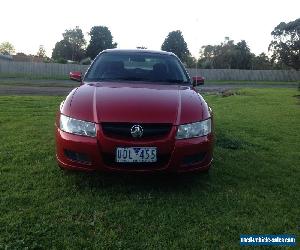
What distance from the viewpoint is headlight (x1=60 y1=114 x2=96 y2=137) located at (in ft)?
12.8

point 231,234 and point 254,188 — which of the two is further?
point 254,188

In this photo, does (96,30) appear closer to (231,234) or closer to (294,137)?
(294,137)

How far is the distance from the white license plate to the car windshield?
58.8 inches

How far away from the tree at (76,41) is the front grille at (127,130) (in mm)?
61938

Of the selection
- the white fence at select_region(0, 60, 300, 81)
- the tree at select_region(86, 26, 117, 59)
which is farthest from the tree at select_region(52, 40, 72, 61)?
the white fence at select_region(0, 60, 300, 81)

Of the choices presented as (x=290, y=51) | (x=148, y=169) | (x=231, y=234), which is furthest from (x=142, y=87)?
(x=290, y=51)

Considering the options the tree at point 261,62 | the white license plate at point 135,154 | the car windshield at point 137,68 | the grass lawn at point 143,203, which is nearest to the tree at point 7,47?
the tree at point 261,62

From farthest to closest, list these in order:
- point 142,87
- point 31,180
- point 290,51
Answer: point 290,51
point 142,87
point 31,180

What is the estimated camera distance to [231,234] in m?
3.32

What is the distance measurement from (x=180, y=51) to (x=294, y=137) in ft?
186

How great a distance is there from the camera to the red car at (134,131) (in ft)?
12.6

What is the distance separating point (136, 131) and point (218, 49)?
211 ft

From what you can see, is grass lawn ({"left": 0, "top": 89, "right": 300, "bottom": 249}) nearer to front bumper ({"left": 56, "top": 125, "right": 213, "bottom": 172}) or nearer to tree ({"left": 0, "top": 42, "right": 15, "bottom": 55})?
front bumper ({"left": 56, "top": 125, "right": 213, "bottom": 172})

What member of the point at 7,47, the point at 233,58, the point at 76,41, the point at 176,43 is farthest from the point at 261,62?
the point at 7,47
